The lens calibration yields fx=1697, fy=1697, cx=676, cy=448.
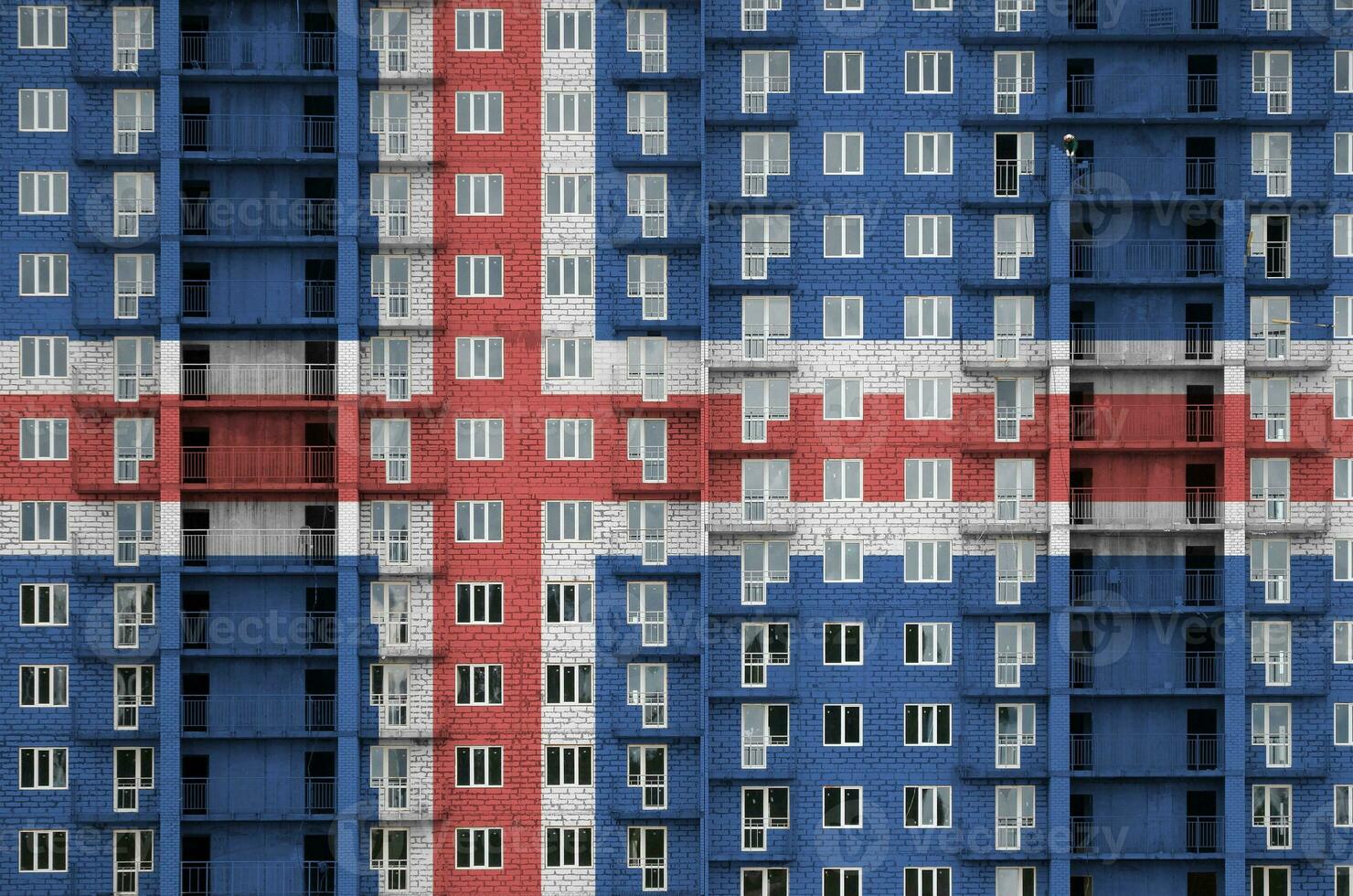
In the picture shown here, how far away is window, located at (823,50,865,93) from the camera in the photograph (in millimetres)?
67438

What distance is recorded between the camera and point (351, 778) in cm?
6444

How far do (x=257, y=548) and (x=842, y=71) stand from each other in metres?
29.7

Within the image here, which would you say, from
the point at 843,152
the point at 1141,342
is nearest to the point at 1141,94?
the point at 1141,342

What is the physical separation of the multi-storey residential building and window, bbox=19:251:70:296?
0.50 ft

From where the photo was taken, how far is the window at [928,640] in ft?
219

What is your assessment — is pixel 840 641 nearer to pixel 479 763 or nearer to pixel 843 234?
pixel 479 763

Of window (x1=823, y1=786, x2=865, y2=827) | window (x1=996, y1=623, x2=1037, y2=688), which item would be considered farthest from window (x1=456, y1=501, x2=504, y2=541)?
window (x1=996, y1=623, x2=1037, y2=688)

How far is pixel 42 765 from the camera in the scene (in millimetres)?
65875

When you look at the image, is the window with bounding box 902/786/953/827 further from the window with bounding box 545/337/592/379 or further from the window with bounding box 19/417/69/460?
the window with bounding box 19/417/69/460

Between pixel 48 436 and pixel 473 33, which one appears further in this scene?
pixel 473 33

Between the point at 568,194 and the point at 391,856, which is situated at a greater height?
the point at 568,194

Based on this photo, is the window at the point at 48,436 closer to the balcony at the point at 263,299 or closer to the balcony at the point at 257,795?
the balcony at the point at 263,299

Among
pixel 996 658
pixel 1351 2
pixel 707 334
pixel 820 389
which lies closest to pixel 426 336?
pixel 707 334

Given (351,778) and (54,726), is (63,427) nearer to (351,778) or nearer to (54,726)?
(54,726)
